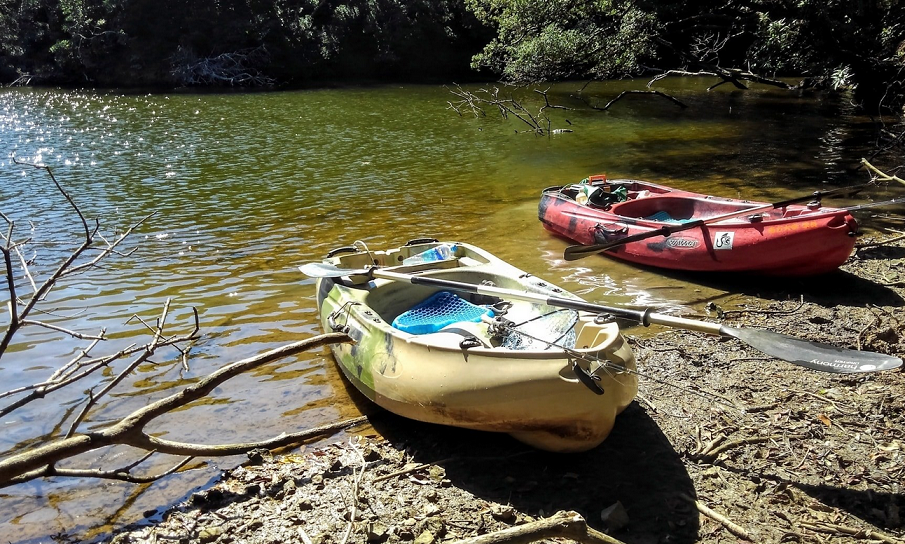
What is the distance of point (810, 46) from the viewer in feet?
51.3

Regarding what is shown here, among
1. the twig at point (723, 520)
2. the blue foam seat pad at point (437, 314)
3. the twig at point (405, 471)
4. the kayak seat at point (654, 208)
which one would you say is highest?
the kayak seat at point (654, 208)

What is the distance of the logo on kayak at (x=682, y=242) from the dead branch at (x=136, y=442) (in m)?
4.59

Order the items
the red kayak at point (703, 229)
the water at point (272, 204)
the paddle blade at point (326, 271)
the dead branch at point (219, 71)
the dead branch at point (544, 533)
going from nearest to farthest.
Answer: the dead branch at point (544, 533)
the water at point (272, 204)
the paddle blade at point (326, 271)
the red kayak at point (703, 229)
the dead branch at point (219, 71)

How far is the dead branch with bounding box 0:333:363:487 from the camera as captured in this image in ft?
10.1

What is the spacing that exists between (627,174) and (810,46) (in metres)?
6.13

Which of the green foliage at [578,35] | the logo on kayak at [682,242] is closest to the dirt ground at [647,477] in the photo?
the logo on kayak at [682,242]

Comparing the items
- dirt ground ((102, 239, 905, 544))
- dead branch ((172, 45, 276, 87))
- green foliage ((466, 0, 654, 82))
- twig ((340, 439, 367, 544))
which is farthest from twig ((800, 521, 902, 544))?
dead branch ((172, 45, 276, 87))

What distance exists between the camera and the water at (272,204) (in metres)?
5.39

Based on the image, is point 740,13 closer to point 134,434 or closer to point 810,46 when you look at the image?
point 810,46

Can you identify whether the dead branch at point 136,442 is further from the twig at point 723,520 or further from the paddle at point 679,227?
the paddle at point 679,227

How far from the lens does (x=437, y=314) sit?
19.4ft

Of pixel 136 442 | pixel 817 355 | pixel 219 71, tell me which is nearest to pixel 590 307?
pixel 817 355

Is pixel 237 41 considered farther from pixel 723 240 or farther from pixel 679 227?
pixel 723 240

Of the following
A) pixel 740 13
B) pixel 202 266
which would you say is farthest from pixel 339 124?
pixel 202 266
